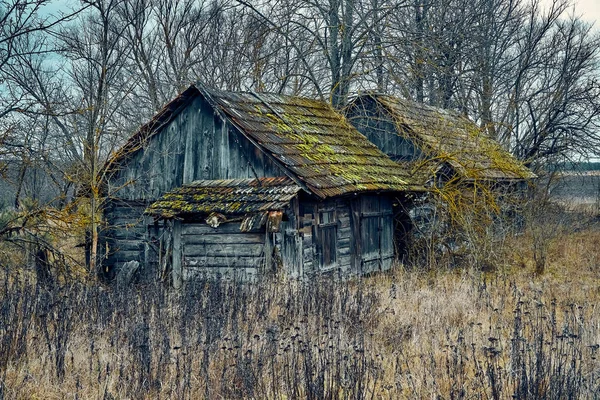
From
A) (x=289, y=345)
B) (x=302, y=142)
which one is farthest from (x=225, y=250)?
(x=289, y=345)

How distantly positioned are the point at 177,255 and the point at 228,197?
170cm

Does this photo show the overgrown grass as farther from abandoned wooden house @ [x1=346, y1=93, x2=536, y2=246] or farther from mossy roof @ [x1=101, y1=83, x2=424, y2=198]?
abandoned wooden house @ [x1=346, y1=93, x2=536, y2=246]

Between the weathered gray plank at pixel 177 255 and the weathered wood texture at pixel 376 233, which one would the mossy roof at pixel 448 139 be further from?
the weathered gray plank at pixel 177 255

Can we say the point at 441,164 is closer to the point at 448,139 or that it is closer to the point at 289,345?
the point at 448,139

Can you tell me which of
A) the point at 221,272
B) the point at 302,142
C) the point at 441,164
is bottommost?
the point at 221,272

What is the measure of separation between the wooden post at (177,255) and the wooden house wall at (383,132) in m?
7.32

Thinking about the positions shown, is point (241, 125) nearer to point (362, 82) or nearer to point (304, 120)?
point (304, 120)

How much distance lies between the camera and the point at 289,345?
6176mm

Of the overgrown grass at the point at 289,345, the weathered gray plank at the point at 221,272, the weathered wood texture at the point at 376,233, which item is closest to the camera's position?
the overgrown grass at the point at 289,345

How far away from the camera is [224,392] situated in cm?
573

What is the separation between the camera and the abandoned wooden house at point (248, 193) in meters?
12.5

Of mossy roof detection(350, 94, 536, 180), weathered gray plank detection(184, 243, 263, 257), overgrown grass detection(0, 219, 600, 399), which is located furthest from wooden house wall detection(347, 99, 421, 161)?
overgrown grass detection(0, 219, 600, 399)

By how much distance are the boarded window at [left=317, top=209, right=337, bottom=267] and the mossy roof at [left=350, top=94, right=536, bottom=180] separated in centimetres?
341

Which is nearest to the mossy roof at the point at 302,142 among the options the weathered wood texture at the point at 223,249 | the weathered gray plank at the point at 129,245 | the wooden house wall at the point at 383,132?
the weathered wood texture at the point at 223,249
